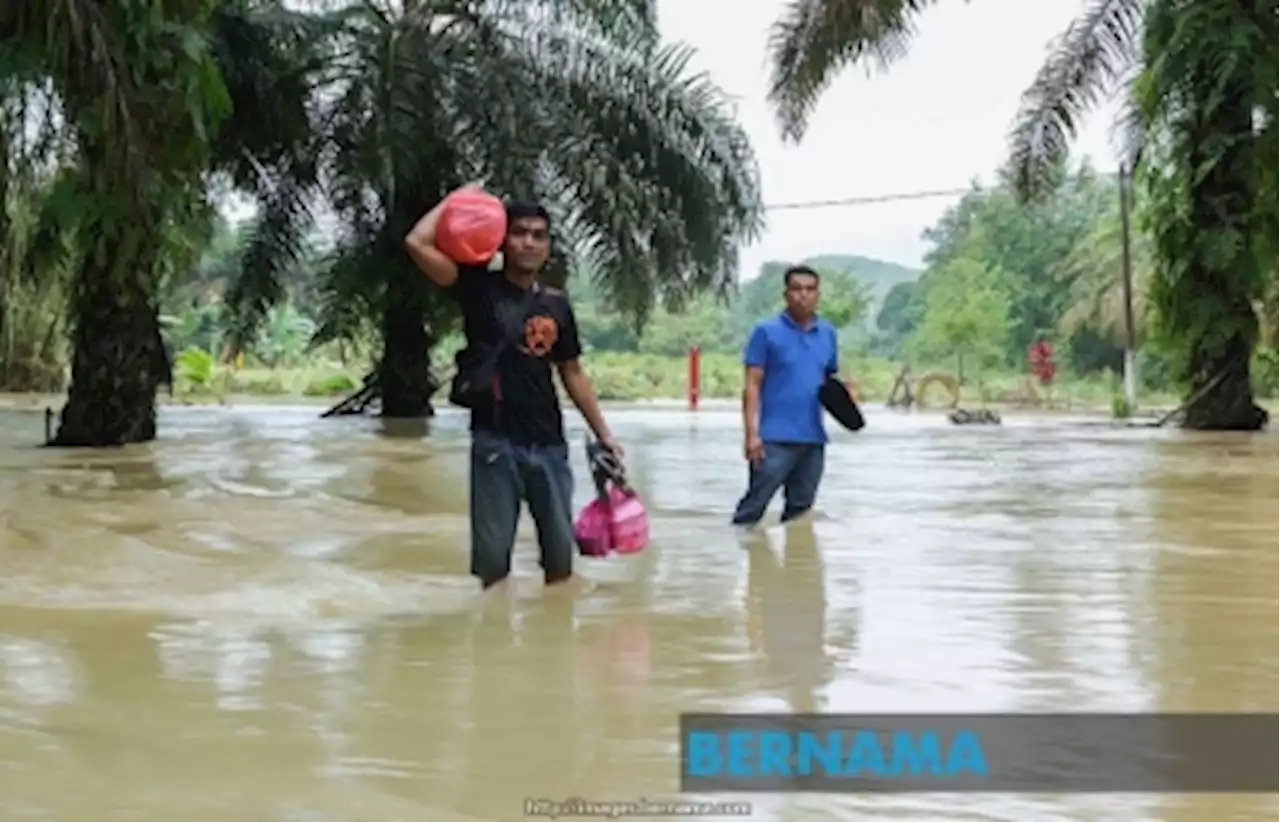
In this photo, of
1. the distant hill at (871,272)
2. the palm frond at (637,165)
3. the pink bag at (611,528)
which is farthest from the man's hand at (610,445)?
the distant hill at (871,272)

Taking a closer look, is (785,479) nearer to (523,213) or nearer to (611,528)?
(611,528)

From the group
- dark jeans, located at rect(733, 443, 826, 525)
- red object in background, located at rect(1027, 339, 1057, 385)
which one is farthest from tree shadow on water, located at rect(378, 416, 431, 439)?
red object in background, located at rect(1027, 339, 1057, 385)

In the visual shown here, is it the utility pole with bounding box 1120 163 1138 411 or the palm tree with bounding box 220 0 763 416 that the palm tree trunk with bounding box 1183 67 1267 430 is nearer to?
the palm tree with bounding box 220 0 763 416

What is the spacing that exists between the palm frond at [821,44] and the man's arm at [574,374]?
41.6ft

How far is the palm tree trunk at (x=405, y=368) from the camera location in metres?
22.5

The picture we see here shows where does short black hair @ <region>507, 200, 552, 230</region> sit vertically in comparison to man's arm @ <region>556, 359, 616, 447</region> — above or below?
above

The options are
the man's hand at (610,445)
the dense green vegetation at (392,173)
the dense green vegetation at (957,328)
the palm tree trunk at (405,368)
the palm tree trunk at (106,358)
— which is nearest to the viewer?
the man's hand at (610,445)

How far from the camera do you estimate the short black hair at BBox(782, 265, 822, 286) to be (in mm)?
8258

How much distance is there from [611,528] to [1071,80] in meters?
15.4

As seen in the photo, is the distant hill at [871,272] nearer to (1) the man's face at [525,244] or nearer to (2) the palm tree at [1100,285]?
(2) the palm tree at [1100,285]

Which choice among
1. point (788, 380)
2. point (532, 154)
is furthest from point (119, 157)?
point (532, 154)

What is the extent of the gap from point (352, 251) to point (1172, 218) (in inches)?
383

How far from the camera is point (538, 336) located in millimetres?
5969

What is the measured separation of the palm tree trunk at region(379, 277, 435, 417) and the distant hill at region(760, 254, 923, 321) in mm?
32619
